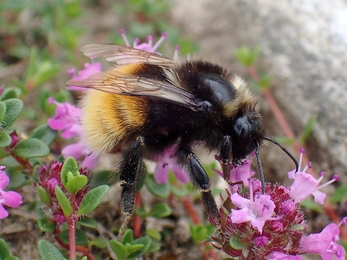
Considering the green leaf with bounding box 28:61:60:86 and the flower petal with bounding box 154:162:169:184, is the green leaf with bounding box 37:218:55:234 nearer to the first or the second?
the flower petal with bounding box 154:162:169:184

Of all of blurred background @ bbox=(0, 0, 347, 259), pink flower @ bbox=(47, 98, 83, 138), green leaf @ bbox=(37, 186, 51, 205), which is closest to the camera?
green leaf @ bbox=(37, 186, 51, 205)

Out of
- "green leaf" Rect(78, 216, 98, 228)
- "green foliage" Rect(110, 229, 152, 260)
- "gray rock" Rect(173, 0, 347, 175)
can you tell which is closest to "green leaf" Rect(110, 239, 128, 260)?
"green foliage" Rect(110, 229, 152, 260)

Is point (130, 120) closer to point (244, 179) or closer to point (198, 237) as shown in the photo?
point (244, 179)

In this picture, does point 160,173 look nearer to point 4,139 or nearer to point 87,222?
point 87,222

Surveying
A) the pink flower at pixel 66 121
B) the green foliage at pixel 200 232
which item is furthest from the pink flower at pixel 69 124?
the green foliage at pixel 200 232

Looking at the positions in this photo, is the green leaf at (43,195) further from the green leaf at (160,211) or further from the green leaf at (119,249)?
the green leaf at (160,211)

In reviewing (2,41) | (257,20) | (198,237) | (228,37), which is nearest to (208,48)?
(228,37)
